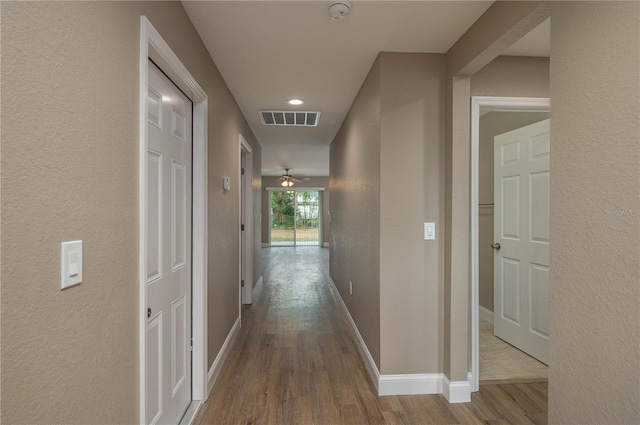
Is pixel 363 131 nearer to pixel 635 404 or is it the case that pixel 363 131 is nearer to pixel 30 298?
pixel 635 404

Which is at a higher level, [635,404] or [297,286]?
[635,404]

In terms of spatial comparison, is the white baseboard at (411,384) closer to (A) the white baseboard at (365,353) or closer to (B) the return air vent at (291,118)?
(A) the white baseboard at (365,353)

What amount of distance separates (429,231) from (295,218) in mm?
10041

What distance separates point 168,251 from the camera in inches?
70.0

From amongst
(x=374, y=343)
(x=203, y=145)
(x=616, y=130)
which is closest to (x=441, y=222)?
(x=374, y=343)

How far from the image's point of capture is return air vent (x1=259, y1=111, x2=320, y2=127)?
147 inches

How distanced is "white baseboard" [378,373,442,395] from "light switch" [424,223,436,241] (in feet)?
3.25

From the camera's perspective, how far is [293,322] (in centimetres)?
387

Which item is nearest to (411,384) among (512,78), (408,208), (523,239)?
(408,208)

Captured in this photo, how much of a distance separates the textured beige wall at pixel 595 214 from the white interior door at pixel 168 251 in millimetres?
1729

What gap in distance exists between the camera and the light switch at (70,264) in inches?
33.2

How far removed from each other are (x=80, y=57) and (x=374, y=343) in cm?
242

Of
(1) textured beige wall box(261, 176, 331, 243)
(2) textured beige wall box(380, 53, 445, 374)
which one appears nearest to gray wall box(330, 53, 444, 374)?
(2) textured beige wall box(380, 53, 445, 374)

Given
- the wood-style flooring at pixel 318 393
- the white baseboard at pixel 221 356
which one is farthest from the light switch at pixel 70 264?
the white baseboard at pixel 221 356
